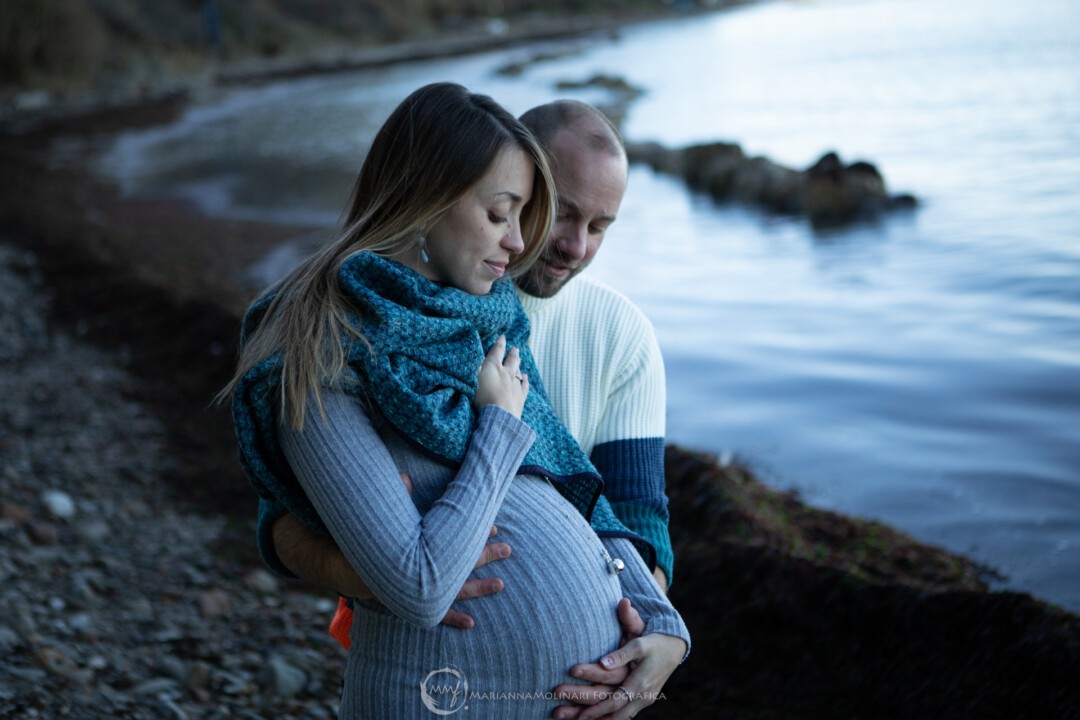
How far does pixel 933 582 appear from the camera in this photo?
15.0ft

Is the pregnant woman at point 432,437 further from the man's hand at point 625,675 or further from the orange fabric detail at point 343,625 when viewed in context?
the orange fabric detail at point 343,625

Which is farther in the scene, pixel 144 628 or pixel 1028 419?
pixel 1028 419

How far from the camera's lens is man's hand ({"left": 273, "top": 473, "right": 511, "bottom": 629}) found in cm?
200

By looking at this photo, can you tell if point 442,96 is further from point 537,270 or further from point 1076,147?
point 1076,147

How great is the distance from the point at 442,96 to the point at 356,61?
54012mm

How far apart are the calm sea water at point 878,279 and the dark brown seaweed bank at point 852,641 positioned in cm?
115

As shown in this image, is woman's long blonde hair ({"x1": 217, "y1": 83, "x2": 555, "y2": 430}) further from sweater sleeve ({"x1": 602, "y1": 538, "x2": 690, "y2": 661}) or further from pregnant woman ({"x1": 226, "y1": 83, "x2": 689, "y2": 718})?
sweater sleeve ({"x1": 602, "y1": 538, "x2": 690, "y2": 661})

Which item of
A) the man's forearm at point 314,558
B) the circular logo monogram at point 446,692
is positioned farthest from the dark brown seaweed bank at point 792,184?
the circular logo monogram at point 446,692

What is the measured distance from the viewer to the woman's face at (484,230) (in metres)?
2.10

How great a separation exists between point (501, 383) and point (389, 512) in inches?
15.2

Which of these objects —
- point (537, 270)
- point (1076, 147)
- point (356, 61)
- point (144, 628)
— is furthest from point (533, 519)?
point (356, 61)

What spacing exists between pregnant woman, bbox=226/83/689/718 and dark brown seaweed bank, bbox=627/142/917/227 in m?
13.0

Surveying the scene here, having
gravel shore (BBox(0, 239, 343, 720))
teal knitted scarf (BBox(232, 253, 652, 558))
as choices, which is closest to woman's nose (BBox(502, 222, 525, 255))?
teal knitted scarf (BBox(232, 253, 652, 558))

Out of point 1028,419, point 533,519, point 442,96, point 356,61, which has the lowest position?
point 1028,419
